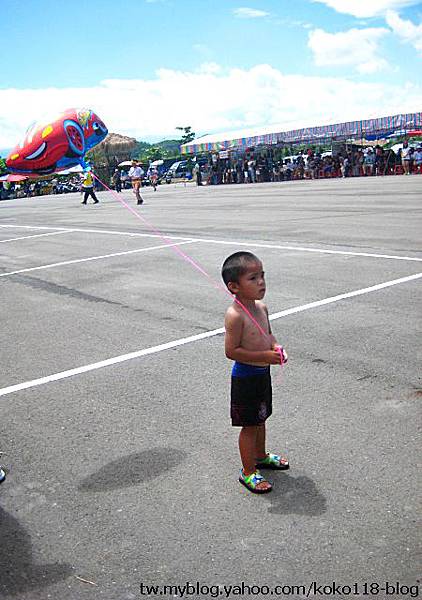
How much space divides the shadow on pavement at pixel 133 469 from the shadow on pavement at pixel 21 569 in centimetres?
58

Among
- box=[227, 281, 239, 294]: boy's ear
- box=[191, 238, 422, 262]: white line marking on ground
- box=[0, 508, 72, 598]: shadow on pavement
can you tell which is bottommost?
box=[0, 508, 72, 598]: shadow on pavement

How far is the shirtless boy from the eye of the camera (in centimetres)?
393

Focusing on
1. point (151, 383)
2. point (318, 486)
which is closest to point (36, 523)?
point (318, 486)

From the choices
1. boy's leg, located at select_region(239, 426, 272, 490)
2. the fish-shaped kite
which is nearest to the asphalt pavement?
boy's leg, located at select_region(239, 426, 272, 490)

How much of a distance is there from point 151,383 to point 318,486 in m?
2.23

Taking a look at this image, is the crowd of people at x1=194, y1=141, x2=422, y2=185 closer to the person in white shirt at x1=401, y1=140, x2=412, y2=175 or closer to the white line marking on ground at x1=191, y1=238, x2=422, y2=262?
the person in white shirt at x1=401, y1=140, x2=412, y2=175

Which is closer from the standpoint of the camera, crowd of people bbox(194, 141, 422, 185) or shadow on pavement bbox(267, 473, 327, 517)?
shadow on pavement bbox(267, 473, 327, 517)

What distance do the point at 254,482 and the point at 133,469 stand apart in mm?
795

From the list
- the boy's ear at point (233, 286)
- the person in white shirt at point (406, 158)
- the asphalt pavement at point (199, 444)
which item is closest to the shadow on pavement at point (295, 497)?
the asphalt pavement at point (199, 444)

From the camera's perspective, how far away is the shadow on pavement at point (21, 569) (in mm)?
3256

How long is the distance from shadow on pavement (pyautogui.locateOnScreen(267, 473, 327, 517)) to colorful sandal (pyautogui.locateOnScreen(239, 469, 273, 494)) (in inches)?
1.9

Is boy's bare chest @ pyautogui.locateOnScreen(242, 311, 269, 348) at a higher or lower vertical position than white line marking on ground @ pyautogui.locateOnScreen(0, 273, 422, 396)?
higher

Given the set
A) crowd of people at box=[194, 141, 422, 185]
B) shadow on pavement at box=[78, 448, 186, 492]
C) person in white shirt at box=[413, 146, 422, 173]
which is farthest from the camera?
crowd of people at box=[194, 141, 422, 185]

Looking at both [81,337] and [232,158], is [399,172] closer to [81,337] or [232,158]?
[232,158]
